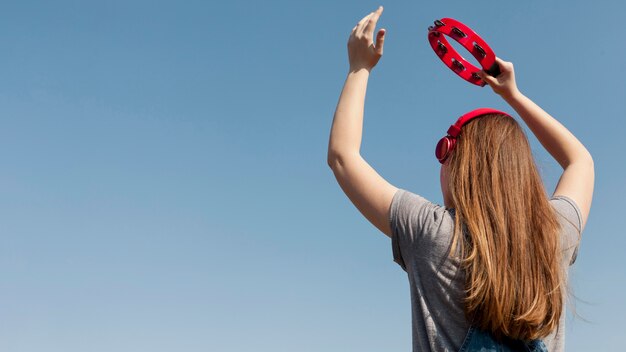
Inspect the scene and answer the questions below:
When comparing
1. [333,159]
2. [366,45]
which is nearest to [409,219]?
[333,159]

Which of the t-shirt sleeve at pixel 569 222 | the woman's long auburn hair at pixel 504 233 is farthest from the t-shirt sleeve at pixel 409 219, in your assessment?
the t-shirt sleeve at pixel 569 222

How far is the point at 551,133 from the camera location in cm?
475

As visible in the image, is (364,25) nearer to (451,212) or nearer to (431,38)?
(431,38)

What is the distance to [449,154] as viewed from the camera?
13.6ft

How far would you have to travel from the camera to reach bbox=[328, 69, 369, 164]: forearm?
411 centimetres

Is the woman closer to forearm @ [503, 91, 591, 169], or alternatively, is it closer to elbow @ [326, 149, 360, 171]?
elbow @ [326, 149, 360, 171]

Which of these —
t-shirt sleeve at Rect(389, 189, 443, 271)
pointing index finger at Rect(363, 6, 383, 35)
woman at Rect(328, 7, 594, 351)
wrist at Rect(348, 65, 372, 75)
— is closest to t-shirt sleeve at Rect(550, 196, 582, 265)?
woman at Rect(328, 7, 594, 351)

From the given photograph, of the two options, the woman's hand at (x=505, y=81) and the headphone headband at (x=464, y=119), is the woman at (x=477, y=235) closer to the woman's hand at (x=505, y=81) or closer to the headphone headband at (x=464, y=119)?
the headphone headband at (x=464, y=119)

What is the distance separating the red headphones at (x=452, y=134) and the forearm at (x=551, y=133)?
2.21ft

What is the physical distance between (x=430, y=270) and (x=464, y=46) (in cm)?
156

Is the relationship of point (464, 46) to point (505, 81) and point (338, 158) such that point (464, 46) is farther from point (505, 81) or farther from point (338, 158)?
point (338, 158)

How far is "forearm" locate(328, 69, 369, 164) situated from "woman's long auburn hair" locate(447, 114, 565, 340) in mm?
536

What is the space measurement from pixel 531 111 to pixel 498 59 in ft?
1.28

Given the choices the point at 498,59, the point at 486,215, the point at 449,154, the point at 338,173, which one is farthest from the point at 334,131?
the point at 498,59
